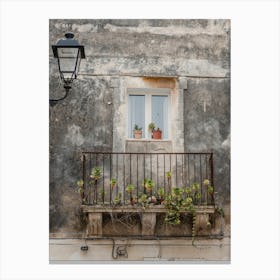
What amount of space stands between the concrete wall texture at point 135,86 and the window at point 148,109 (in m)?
0.10

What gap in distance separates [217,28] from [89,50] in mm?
1280

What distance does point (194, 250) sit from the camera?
234 inches

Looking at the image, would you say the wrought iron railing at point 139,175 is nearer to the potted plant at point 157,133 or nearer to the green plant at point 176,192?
the green plant at point 176,192

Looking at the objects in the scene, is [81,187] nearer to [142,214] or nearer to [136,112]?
[142,214]

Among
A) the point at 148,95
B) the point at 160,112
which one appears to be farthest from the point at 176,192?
the point at 148,95

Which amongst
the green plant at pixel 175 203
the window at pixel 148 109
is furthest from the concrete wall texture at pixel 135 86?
the green plant at pixel 175 203

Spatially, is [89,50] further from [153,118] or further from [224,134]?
[224,134]

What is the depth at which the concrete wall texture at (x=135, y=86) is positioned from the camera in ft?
19.9

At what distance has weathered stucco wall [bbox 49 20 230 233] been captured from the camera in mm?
6059

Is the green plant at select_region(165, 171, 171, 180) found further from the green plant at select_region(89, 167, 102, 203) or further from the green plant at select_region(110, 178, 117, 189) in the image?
the green plant at select_region(89, 167, 102, 203)

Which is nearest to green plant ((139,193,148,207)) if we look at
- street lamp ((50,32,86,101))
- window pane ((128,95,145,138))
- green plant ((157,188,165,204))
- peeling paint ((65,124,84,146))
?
green plant ((157,188,165,204))

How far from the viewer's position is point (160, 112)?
6367 millimetres
